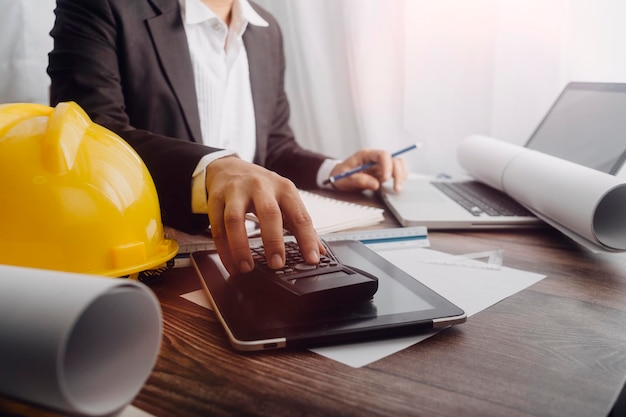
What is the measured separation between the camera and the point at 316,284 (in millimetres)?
493

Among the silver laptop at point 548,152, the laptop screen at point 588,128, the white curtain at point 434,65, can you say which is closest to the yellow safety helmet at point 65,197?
the silver laptop at point 548,152

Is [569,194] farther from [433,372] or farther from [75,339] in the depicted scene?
[75,339]

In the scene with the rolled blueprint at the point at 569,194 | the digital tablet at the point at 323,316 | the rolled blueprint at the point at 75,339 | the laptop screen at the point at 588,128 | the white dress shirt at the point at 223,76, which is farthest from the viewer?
the white dress shirt at the point at 223,76

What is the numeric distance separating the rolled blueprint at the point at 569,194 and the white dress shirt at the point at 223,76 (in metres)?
0.42

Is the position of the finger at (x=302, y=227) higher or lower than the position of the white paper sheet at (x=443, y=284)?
higher

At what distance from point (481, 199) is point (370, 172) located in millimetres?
250

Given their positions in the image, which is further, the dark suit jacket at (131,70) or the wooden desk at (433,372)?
the dark suit jacket at (131,70)

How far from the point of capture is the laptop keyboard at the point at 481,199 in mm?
941

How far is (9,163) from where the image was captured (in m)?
0.48

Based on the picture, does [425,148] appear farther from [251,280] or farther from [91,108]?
[251,280]

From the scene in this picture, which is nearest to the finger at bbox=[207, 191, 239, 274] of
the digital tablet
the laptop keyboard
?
the digital tablet

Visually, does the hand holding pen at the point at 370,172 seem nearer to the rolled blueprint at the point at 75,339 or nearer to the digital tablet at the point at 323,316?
the digital tablet at the point at 323,316

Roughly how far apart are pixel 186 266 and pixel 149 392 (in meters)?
0.29

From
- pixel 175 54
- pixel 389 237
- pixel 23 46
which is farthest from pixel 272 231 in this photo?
pixel 23 46
